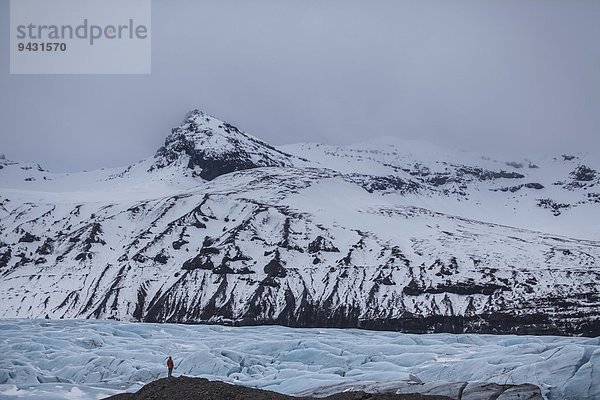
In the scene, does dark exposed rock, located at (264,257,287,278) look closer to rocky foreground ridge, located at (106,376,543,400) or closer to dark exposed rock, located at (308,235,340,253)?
dark exposed rock, located at (308,235,340,253)

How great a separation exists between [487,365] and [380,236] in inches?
4749

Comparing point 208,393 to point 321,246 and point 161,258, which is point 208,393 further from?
point 321,246

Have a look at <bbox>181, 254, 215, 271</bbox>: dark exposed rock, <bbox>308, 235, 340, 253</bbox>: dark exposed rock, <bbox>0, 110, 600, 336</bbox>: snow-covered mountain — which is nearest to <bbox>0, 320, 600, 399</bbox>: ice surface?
<bbox>0, 110, 600, 336</bbox>: snow-covered mountain

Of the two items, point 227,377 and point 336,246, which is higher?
point 336,246

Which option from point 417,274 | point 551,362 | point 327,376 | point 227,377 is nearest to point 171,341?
point 227,377

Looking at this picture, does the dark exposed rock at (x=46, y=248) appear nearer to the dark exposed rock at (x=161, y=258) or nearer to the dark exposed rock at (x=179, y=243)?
the dark exposed rock at (x=161, y=258)

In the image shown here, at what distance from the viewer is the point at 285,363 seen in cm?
5997

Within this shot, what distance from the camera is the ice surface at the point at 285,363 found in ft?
122

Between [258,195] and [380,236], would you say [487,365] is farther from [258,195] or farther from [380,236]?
[258,195]

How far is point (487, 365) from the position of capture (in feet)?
143

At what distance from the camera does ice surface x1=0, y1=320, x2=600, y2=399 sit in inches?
1462

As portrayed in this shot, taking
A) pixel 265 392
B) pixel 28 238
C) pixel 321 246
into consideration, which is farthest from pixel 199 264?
pixel 265 392

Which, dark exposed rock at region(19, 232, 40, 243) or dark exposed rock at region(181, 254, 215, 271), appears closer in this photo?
dark exposed rock at region(181, 254, 215, 271)

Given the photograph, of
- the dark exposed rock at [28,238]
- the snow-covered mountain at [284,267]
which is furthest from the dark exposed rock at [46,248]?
the dark exposed rock at [28,238]
